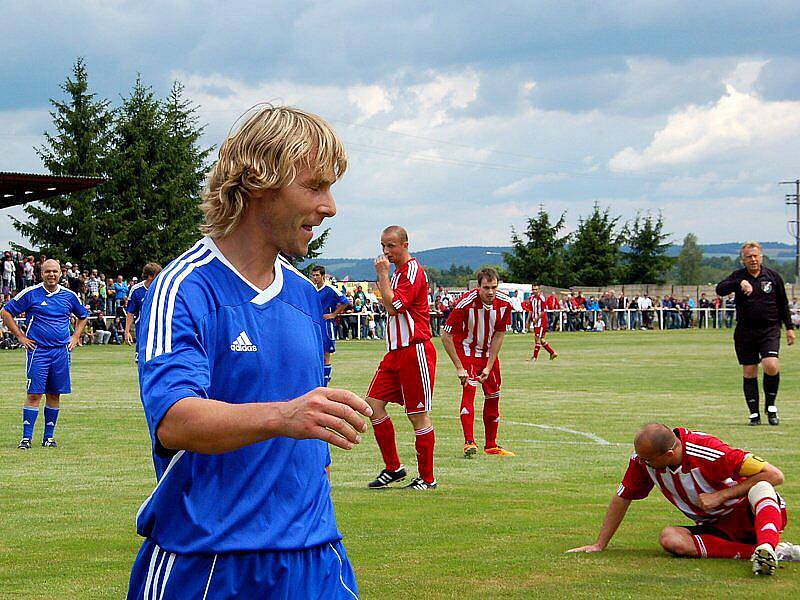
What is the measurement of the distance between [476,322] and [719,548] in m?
6.15

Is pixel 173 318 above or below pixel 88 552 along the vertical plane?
above

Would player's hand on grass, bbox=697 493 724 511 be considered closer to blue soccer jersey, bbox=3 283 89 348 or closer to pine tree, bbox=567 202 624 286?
blue soccer jersey, bbox=3 283 89 348

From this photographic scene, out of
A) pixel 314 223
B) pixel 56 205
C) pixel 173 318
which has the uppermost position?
pixel 56 205

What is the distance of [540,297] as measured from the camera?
37.5 meters

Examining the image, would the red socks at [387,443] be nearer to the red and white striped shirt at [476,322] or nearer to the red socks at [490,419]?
the red socks at [490,419]

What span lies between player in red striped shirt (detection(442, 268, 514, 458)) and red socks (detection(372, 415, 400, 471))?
7.34 ft

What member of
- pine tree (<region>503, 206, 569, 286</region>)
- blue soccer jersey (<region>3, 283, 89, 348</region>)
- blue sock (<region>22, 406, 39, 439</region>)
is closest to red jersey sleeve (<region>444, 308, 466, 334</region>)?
blue soccer jersey (<region>3, 283, 89, 348</region>)

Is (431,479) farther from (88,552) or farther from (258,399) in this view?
(258,399)

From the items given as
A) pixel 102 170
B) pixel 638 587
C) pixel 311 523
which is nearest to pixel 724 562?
pixel 638 587

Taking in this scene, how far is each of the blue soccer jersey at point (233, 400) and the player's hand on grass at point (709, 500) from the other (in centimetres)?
465

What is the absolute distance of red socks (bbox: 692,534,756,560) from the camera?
7293 millimetres

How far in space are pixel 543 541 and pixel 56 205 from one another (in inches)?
2387

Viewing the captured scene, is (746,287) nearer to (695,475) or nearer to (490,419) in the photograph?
(490,419)

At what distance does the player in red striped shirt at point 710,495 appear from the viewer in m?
6.87
